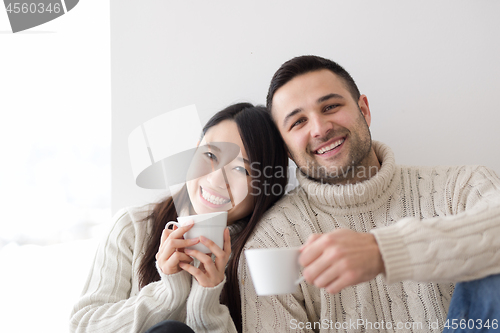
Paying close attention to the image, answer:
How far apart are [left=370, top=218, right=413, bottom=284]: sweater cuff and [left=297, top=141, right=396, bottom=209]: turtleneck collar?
475mm

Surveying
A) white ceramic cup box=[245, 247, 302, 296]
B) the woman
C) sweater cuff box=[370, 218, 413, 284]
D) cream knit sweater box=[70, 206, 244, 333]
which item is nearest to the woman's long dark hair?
the woman

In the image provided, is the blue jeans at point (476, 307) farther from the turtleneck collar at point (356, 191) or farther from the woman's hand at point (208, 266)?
the woman's hand at point (208, 266)

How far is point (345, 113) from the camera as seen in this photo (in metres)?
1.26

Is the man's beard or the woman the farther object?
the man's beard

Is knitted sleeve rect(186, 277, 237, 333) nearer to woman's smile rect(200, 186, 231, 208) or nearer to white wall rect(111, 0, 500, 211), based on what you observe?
woman's smile rect(200, 186, 231, 208)

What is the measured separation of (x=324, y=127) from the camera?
1.22 m

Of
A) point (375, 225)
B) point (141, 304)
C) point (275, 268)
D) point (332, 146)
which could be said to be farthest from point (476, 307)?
point (141, 304)

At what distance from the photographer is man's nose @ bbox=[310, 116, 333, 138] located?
3.98ft

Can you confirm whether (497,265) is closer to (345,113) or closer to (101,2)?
(345,113)

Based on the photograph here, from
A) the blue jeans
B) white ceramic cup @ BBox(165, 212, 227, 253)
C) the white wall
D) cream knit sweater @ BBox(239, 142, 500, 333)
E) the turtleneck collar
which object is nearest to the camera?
the blue jeans

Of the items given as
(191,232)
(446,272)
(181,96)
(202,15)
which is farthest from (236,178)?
(202,15)

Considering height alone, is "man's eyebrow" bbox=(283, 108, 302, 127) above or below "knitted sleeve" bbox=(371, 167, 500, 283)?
above

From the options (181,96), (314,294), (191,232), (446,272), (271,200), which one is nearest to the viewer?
(446,272)

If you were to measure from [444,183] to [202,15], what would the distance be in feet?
3.94
